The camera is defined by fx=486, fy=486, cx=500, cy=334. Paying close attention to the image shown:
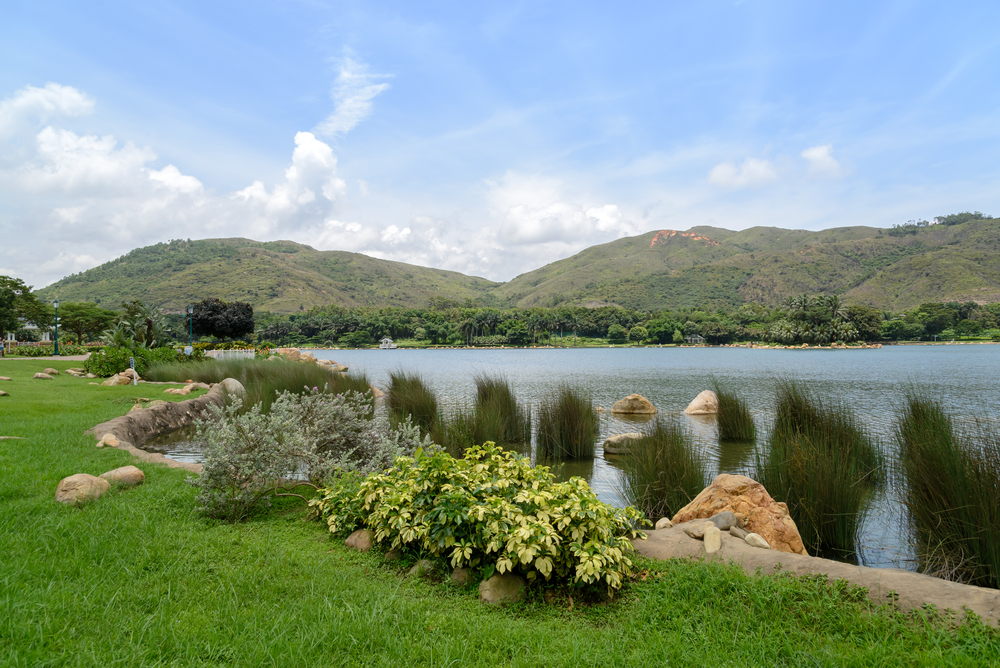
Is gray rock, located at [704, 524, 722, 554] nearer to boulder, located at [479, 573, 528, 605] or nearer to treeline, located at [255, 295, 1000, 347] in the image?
boulder, located at [479, 573, 528, 605]

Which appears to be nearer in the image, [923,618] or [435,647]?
[435,647]

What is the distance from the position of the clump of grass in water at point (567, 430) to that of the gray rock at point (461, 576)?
4.72 m

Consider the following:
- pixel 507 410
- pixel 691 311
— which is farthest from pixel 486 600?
pixel 691 311

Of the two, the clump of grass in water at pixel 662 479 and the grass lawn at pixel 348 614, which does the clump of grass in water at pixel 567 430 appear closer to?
the clump of grass in water at pixel 662 479

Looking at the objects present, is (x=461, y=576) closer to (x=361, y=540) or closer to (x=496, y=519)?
(x=496, y=519)

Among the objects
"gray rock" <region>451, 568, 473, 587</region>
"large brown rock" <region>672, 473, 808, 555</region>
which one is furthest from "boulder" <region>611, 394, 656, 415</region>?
"gray rock" <region>451, 568, 473, 587</region>

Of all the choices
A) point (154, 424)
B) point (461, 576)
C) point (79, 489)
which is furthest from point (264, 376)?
point (461, 576)

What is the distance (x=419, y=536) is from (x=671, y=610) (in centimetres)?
165

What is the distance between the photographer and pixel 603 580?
3037 millimetres

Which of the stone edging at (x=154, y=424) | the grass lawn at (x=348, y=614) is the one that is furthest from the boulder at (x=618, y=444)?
the stone edging at (x=154, y=424)

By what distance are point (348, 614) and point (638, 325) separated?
82918 mm

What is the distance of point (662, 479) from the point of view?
17.7 ft

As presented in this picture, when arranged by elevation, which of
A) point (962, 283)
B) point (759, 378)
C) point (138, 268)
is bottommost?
point (759, 378)

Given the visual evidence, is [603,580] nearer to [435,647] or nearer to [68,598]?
[435,647]
